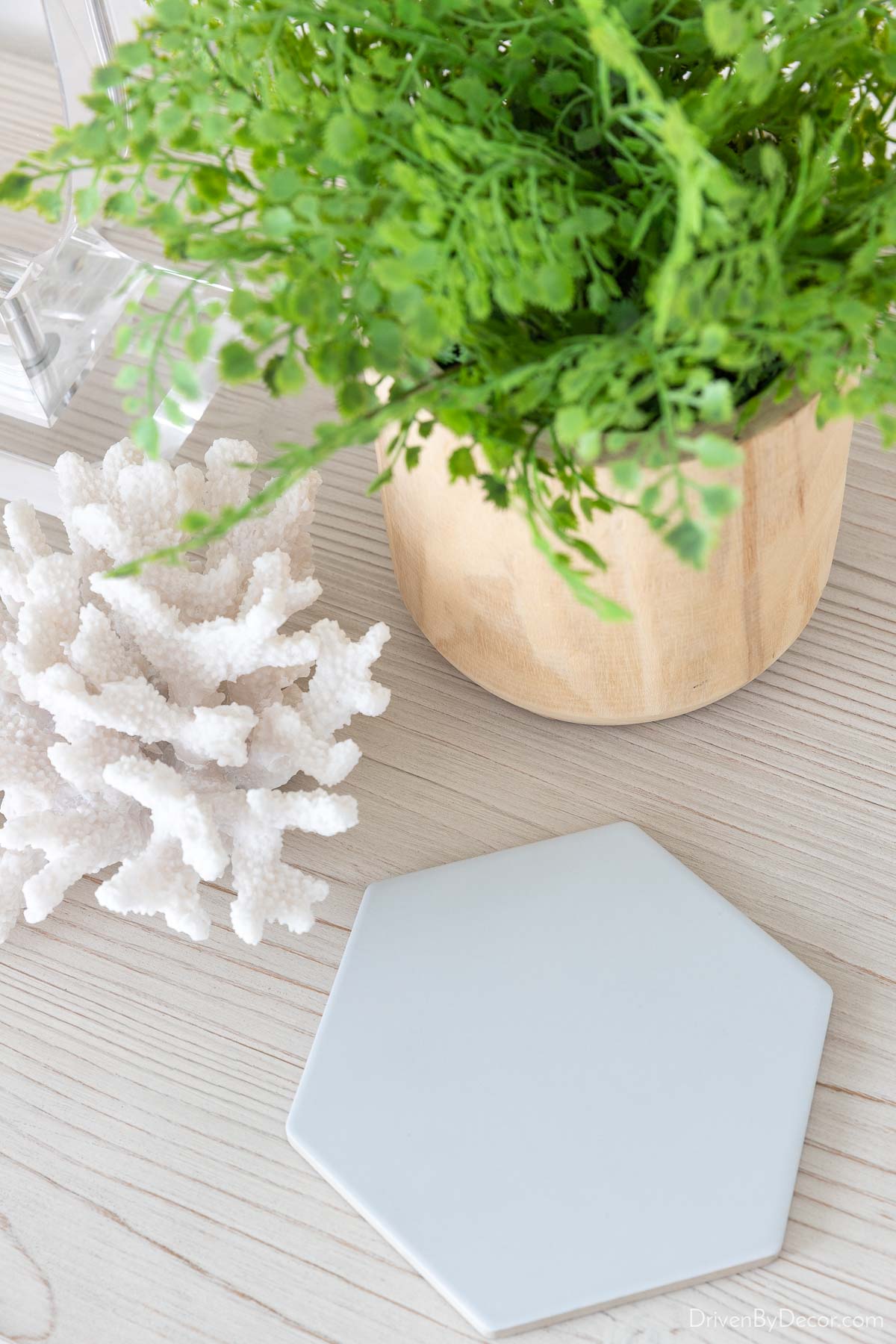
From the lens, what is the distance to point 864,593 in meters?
0.57

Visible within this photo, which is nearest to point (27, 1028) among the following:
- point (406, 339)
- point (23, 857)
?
point (23, 857)

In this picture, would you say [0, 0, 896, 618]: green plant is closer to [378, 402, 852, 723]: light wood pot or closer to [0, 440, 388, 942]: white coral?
[378, 402, 852, 723]: light wood pot

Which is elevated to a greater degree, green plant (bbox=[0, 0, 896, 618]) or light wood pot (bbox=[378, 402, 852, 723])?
green plant (bbox=[0, 0, 896, 618])

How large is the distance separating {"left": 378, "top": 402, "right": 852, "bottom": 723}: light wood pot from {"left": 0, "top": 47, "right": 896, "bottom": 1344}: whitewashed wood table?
1.3 inches

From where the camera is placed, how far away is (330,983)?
491 mm

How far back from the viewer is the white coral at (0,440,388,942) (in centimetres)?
46

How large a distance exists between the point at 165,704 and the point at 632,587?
0.18 metres

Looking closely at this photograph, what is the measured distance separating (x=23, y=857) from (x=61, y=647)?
9 cm

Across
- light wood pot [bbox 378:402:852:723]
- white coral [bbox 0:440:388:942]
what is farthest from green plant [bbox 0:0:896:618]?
white coral [bbox 0:440:388:942]

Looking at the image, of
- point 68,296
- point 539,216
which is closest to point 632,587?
point 539,216

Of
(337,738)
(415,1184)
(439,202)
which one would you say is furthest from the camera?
(337,738)

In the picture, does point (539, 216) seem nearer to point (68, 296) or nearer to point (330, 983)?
point (330, 983)

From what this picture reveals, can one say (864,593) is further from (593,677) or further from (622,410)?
(622,410)

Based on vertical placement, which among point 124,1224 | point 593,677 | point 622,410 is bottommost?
point 124,1224
